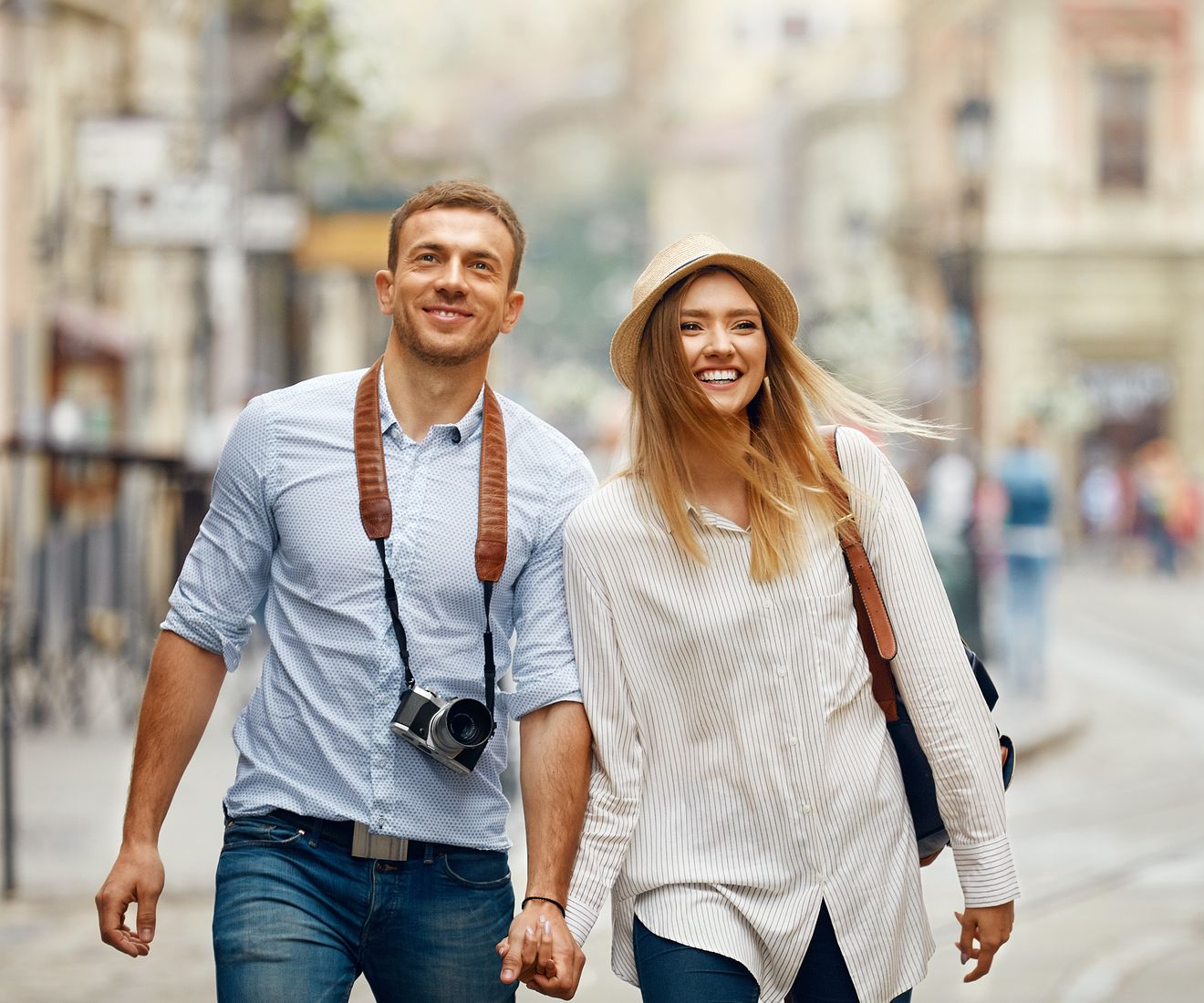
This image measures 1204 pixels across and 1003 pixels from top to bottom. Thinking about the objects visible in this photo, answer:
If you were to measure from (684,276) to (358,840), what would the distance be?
41.8 inches

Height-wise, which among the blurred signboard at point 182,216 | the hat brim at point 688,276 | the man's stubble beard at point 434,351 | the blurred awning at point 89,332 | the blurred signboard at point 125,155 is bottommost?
the man's stubble beard at point 434,351

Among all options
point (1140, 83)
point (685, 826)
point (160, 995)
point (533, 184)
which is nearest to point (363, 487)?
point (685, 826)

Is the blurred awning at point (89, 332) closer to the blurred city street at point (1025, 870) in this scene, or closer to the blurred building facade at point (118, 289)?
the blurred building facade at point (118, 289)

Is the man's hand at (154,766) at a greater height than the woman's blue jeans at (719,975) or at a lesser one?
greater

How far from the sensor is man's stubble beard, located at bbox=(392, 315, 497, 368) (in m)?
3.36

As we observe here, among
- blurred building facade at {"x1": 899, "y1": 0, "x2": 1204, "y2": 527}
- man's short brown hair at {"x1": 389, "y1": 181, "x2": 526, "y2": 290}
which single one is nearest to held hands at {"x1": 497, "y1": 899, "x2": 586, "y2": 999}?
man's short brown hair at {"x1": 389, "y1": 181, "x2": 526, "y2": 290}

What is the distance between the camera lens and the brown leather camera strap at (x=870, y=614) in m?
3.29

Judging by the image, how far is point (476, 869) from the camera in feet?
10.8

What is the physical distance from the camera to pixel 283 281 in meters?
29.4

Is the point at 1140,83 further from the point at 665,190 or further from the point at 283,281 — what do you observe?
the point at 665,190

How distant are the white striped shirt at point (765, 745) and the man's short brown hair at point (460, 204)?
0.48m

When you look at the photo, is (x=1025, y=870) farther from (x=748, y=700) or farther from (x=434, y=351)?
(x=434, y=351)

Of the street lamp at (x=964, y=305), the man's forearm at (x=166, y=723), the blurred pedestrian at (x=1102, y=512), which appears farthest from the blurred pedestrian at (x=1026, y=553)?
the blurred pedestrian at (x=1102, y=512)

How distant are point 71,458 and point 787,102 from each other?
177 ft
